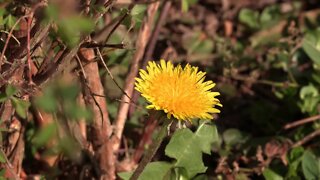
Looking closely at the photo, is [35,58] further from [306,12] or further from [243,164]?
[306,12]

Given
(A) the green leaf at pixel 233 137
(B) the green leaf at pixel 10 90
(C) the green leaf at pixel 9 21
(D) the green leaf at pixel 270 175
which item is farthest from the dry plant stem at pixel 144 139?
(B) the green leaf at pixel 10 90

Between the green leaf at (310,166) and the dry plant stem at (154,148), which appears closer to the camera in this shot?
the dry plant stem at (154,148)

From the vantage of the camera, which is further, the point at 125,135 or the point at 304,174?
the point at 125,135

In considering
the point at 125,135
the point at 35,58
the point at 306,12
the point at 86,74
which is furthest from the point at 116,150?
the point at 306,12

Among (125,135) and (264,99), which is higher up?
(264,99)

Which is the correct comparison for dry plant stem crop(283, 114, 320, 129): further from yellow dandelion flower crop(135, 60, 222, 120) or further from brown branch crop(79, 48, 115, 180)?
yellow dandelion flower crop(135, 60, 222, 120)

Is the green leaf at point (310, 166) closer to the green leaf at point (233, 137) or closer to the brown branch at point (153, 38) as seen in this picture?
the green leaf at point (233, 137)
